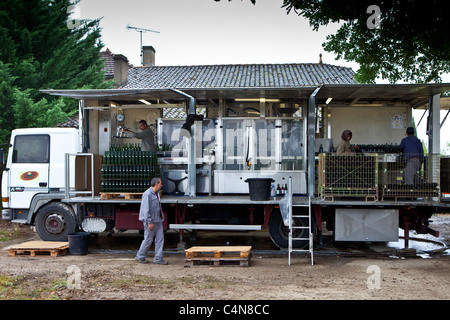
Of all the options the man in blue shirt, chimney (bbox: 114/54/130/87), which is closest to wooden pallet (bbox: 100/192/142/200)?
the man in blue shirt

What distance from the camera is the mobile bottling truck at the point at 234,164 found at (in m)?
9.87

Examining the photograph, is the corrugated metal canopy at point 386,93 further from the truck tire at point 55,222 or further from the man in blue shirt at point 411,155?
the truck tire at point 55,222

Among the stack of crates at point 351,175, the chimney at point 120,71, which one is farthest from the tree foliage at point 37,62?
the stack of crates at point 351,175

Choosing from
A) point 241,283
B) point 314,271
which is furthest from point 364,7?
point 241,283

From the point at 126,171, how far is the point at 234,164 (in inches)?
119

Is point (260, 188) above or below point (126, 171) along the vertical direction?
below

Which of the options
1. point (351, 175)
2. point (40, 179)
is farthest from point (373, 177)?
point (40, 179)

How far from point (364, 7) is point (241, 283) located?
626cm

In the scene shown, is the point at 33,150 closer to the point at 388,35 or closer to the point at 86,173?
the point at 86,173

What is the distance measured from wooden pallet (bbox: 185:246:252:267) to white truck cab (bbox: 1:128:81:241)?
10.7 ft

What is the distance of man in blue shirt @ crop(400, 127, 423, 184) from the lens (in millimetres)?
9875

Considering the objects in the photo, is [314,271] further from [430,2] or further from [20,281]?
[430,2]

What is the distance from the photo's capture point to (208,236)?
13.1 metres

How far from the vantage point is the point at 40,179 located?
11086 mm
